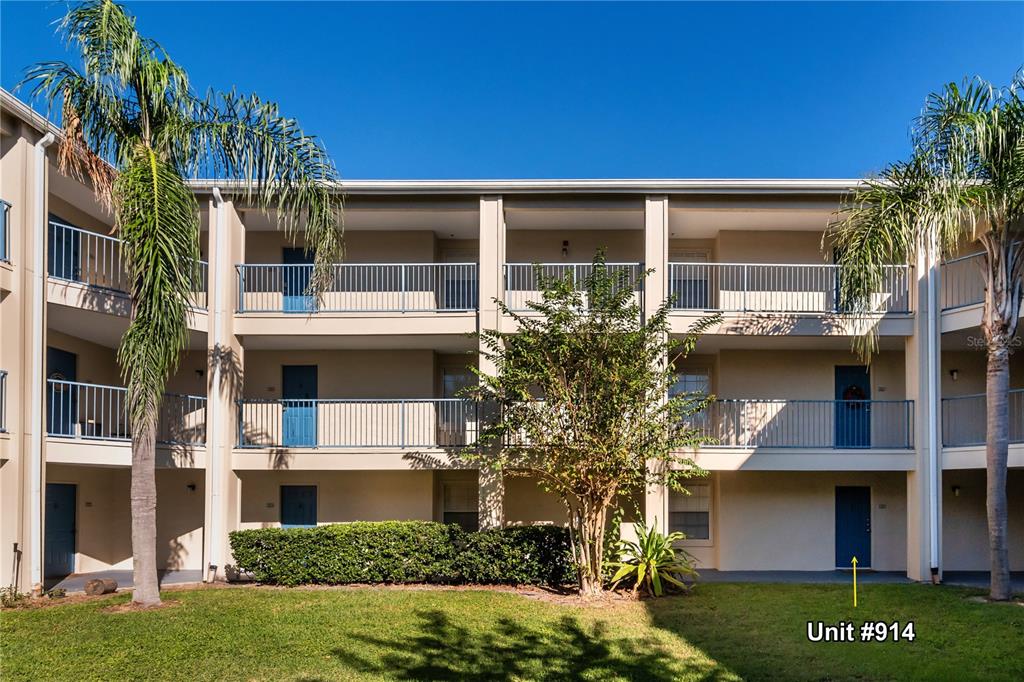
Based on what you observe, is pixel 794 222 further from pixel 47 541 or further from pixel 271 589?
pixel 47 541

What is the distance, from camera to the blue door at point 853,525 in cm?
1879

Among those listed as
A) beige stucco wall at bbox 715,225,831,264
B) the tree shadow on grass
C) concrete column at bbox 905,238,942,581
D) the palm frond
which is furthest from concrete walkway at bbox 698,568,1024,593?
the palm frond

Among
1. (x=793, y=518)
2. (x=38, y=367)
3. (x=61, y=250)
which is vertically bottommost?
(x=793, y=518)

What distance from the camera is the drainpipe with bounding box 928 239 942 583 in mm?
16438

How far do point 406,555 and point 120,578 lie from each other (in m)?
6.32

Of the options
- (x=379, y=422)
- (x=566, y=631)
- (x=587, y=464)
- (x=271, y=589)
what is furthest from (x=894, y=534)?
(x=271, y=589)

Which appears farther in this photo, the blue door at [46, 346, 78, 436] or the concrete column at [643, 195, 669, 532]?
the concrete column at [643, 195, 669, 532]

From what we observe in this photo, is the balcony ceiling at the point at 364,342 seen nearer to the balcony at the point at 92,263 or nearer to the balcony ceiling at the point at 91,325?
the balcony ceiling at the point at 91,325

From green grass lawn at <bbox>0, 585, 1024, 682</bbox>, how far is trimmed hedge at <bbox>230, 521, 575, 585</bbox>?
3.21 ft

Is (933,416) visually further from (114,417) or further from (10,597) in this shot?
(114,417)

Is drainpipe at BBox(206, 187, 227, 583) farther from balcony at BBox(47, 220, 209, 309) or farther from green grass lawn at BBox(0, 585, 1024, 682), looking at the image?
green grass lawn at BBox(0, 585, 1024, 682)

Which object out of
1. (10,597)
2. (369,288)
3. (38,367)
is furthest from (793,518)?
(38,367)

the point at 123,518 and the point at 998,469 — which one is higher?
the point at 998,469

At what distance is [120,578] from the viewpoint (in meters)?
17.1
